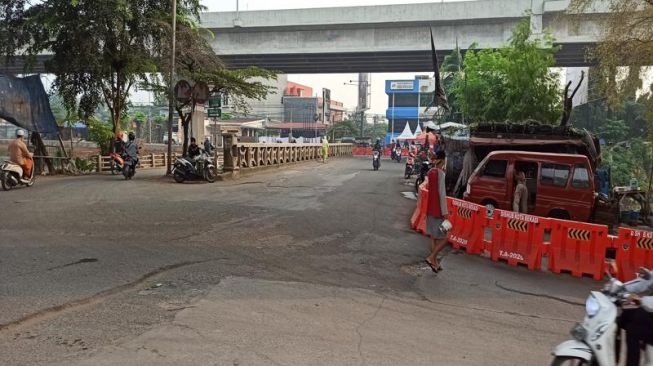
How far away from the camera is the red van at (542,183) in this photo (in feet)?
40.1

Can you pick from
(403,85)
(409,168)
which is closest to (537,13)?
(409,168)

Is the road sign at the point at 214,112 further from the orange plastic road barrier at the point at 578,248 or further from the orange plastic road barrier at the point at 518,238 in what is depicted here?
the orange plastic road barrier at the point at 578,248

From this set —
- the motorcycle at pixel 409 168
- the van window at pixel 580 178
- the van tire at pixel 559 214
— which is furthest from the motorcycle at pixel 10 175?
the motorcycle at pixel 409 168

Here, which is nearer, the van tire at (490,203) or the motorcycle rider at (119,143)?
the van tire at (490,203)

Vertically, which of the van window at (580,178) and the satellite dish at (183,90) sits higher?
the satellite dish at (183,90)

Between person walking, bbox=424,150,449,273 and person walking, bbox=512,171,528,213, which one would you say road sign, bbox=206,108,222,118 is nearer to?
person walking, bbox=512,171,528,213

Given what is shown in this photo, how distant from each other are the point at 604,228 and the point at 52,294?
7519 millimetres

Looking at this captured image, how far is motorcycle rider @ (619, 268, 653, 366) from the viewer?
3.63 m

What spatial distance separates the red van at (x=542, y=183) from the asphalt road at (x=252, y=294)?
2702mm

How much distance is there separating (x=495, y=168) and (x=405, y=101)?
84503mm

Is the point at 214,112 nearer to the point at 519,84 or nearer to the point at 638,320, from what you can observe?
the point at 519,84

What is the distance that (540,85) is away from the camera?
72.1ft

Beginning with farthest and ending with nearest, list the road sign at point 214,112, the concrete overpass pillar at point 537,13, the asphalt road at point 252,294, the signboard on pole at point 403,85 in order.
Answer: the signboard on pole at point 403,85, the concrete overpass pillar at point 537,13, the road sign at point 214,112, the asphalt road at point 252,294

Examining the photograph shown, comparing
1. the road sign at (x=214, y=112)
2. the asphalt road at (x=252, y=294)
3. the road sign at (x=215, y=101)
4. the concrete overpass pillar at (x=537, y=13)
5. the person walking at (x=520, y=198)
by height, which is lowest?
the asphalt road at (x=252, y=294)
